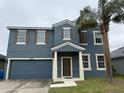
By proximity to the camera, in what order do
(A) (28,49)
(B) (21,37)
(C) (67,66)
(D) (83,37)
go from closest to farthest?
(C) (67,66)
(A) (28,49)
(B) (21,37)
(D) (83,37)

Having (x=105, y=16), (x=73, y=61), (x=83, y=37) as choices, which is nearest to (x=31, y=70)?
(x=73, y=61)

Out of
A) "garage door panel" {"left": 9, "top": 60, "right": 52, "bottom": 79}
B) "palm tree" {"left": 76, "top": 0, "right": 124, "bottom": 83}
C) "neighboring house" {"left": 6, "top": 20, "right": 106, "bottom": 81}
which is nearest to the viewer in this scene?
"palm tree" {"left": 76, "top": 0, "right": 124, "bottom": 83}

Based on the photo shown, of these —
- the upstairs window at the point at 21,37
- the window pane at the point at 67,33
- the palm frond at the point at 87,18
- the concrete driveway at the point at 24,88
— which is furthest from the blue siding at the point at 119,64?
the upstairs window at the point at 21,37

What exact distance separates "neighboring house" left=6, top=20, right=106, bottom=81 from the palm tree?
4.07 meters

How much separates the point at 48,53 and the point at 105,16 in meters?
8.78

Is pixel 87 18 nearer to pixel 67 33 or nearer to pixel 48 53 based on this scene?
pixel 67 33

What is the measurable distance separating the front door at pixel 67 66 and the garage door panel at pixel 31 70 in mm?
2104

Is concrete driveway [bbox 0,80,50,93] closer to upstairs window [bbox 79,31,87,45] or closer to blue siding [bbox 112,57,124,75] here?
upstairs window [bbox 79,31,87,45]

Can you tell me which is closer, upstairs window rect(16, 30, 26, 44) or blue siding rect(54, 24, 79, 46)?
blue siding rect(54, 24, 79, 46)

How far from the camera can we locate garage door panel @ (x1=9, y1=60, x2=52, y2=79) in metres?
17.2

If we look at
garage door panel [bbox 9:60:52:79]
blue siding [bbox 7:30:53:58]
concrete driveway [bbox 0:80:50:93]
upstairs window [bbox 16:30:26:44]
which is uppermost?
upstairs window [bbox 16:30:26:44]

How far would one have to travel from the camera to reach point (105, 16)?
13.5m

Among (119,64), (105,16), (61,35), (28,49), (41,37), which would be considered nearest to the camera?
(105,16)

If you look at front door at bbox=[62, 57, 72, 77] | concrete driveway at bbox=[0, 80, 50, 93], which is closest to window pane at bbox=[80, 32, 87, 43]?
front door at bbox=[62, 57, 72, 77]
